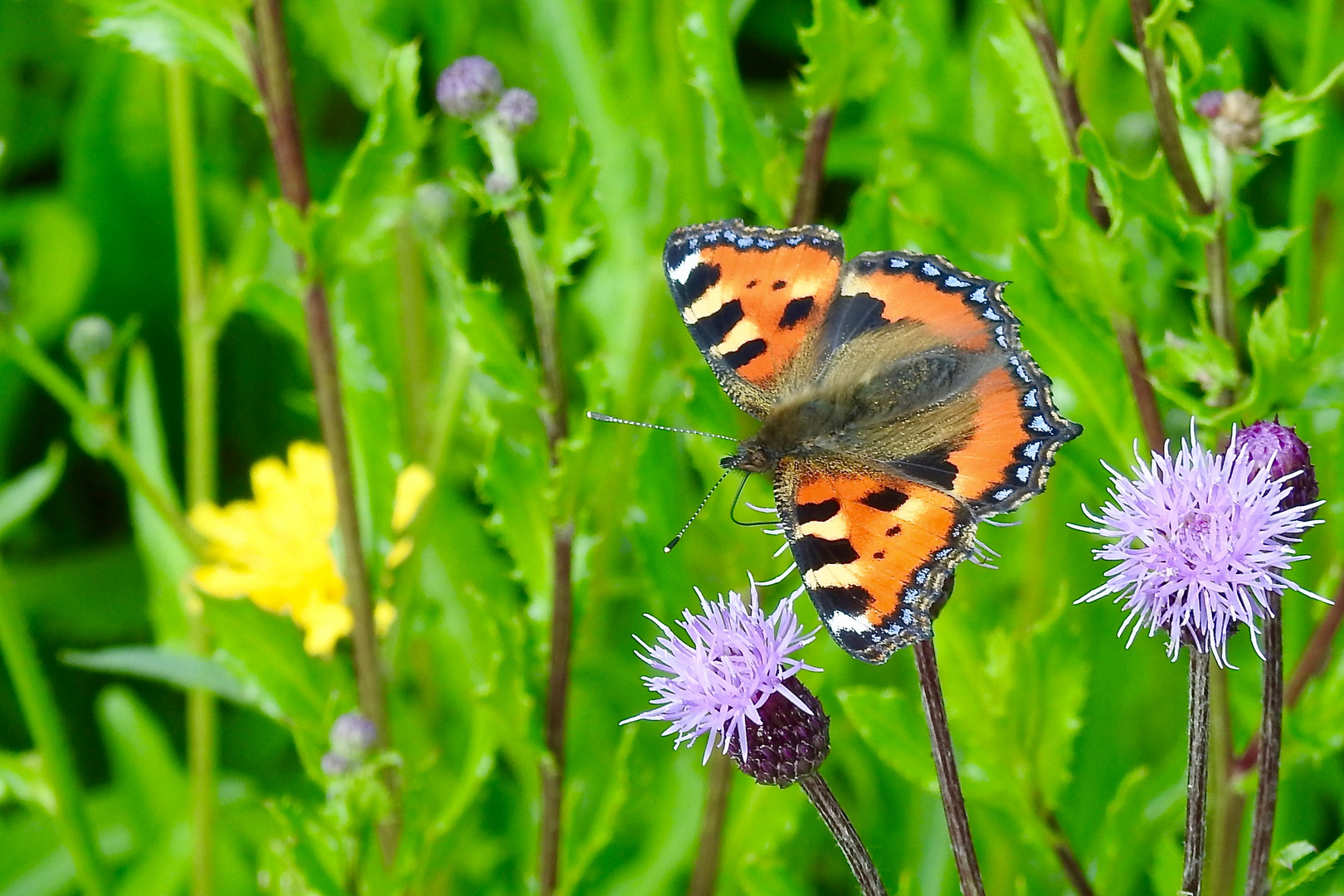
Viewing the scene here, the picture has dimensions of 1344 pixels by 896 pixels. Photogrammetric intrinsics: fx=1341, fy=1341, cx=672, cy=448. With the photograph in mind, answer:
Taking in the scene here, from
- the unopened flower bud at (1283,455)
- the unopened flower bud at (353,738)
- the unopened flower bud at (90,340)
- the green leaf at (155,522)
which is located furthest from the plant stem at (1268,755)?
the green leaf at (155,522)

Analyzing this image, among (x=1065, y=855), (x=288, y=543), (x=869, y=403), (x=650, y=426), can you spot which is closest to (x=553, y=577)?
(x=650, y=426)

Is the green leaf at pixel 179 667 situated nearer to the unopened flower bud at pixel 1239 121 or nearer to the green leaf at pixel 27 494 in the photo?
the green leaf at pixel 27 494

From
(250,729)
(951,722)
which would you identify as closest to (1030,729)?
(951,722)

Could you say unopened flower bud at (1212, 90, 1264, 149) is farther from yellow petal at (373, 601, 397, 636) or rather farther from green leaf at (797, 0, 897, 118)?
yellow petal at (373, 601, 397, 636)

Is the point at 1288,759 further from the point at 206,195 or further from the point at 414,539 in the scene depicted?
the point at 206,195

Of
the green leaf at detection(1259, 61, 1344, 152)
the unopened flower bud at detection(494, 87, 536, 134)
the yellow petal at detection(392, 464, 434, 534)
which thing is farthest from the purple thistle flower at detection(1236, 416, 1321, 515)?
the yellow petal at detection(392, 464, 434, 534)

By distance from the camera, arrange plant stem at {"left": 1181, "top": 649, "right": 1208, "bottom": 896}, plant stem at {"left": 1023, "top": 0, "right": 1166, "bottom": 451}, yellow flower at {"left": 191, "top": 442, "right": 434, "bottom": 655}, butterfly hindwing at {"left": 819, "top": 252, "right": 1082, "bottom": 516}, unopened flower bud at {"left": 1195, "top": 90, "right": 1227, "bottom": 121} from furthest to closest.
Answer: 1. yellow flower at {"left": 191, "top": 442, "right": 434, "bottom": 655}
2. plant stem at {"left": 1023, "top": 0, "right": 1166, "bottom": 451}
3. unopened flower bud at {"left": 1195, "top": 90, "right": 1227, "bottom": 121}
4. butterfly hindwing at {"left": 819, "top": 252, "right": 1082, "bottom": 516}
5. plant stem at {"left": 1181, "top": 649, "right": 1208, "bottom": 896}
